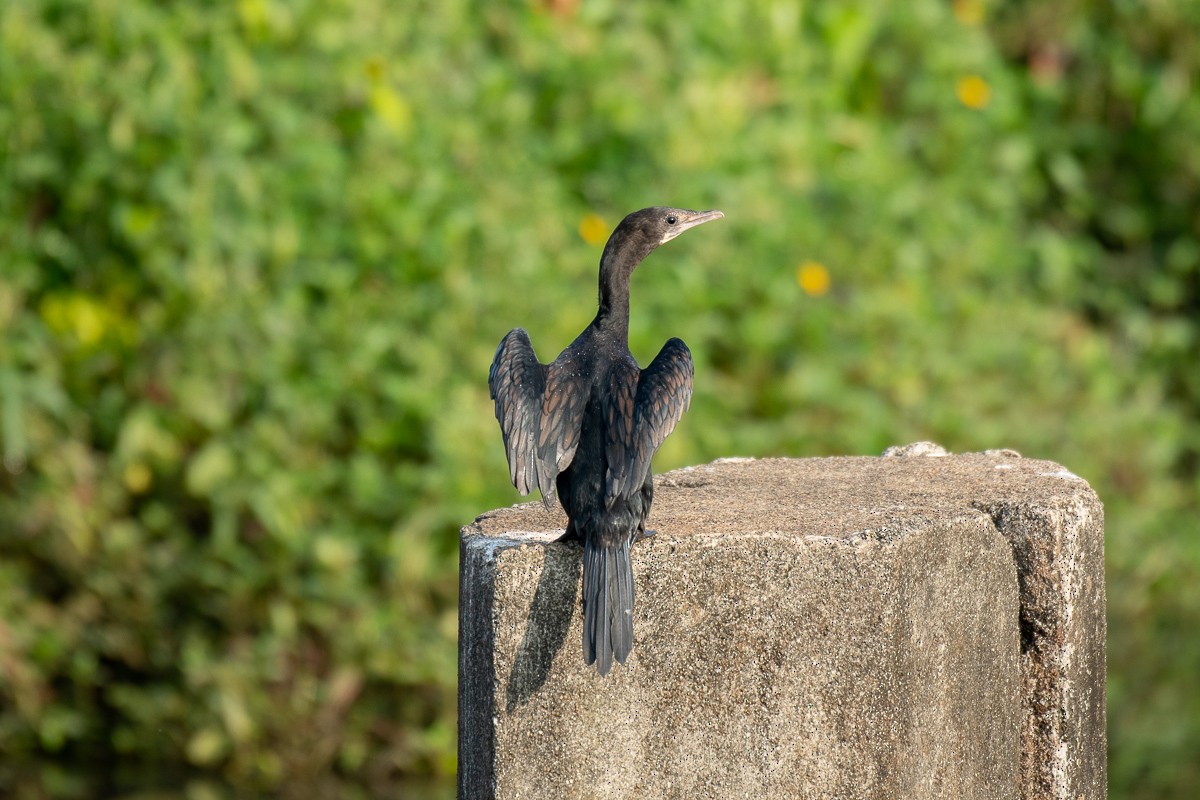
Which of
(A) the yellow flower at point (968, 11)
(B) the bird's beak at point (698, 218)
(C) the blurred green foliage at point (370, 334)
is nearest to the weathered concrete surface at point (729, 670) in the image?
(B) the bird's beak at point (698, 218)

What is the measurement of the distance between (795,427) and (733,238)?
0.86m

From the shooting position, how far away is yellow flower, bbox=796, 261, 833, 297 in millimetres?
6852

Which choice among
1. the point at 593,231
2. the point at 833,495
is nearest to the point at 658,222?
the point at 833,495

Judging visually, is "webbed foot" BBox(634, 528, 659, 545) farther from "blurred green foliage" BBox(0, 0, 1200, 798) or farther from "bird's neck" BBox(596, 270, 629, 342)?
"blurred green foliage" BBox(0, 0, 1200, 798)

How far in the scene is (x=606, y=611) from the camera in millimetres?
2865

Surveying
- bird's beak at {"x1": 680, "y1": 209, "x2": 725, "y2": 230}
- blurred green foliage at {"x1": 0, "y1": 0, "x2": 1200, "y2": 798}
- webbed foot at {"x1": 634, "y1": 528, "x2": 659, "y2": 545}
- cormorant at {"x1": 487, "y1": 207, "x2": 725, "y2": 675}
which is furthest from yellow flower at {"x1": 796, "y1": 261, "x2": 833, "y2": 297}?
webbed foot at {"x1": 634, "y1": 528, "x2": 659, "y2": 545}

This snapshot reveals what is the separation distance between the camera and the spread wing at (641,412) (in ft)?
9.95

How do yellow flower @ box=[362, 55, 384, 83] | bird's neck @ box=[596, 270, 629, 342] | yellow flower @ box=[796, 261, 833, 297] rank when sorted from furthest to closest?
yellow flower @ box=[796, 261, 833, 297]
yellow flower @ box=[362, 55, 384, 83]
bird's neck @ box=[596, 270, 629, 342]

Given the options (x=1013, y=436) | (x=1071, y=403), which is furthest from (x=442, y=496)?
(x=1071, y=403)

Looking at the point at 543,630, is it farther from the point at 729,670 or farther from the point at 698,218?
the point at 698,218

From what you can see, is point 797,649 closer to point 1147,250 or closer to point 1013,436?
point 1013,436

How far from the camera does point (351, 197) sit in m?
6.12

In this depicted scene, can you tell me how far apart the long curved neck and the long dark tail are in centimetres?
62

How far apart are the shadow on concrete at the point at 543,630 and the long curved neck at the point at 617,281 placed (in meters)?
0.57
